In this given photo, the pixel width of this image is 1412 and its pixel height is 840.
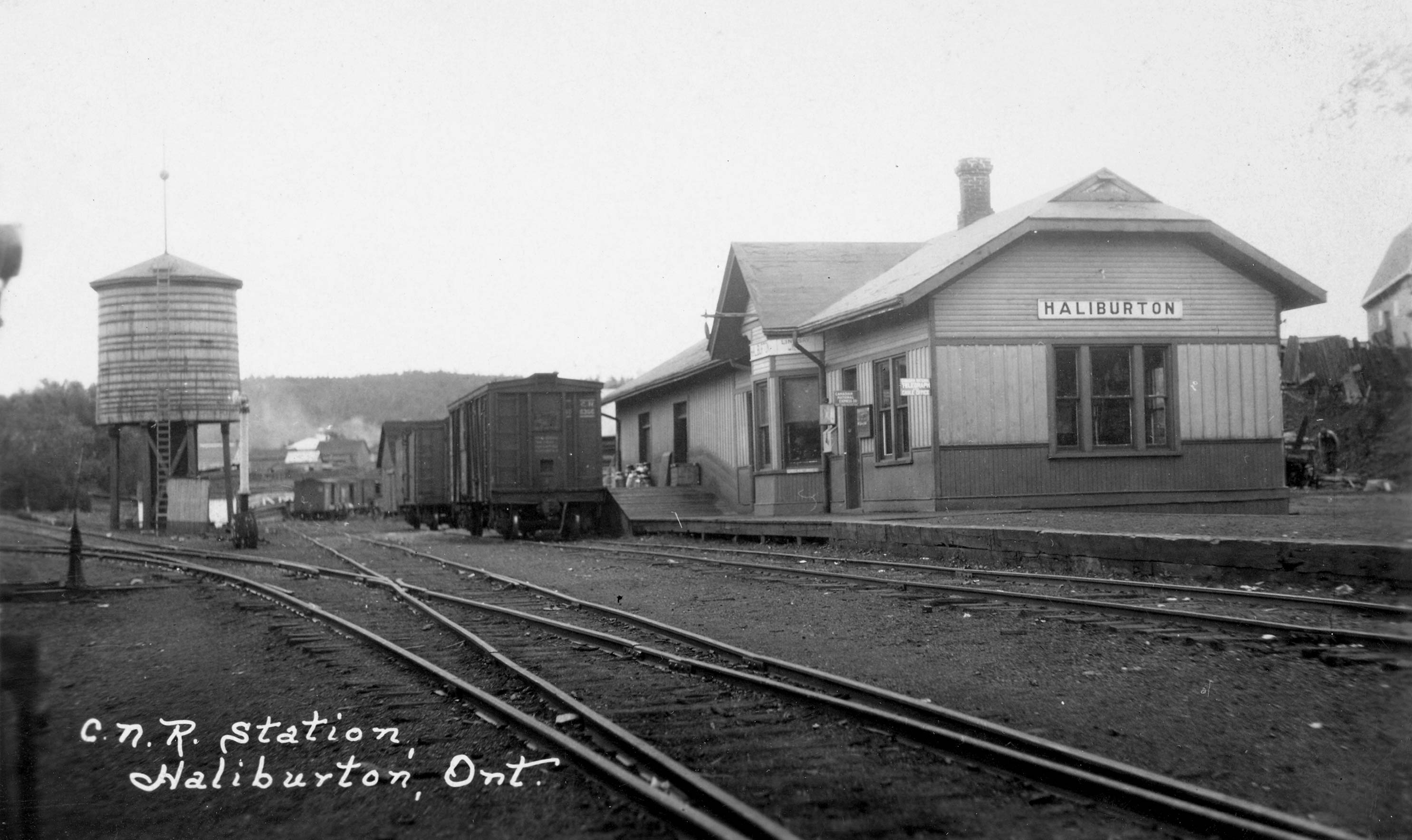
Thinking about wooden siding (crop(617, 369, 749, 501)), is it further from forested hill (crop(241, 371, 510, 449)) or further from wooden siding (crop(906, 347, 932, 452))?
forested hill (crop(241, 371, 510, 449))

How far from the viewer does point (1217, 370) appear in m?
18.7

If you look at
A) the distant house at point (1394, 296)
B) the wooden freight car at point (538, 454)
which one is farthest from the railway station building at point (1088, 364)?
the distant house at point (1394, 296)

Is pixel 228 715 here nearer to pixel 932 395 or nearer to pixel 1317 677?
pixel 1317 677

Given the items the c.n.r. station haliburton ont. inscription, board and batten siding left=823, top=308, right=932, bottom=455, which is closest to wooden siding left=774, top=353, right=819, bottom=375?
board and batten siding left=823, top=308, right=932, bottom=455

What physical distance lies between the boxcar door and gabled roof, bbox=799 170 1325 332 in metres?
6.42

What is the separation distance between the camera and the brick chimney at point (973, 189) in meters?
25.5

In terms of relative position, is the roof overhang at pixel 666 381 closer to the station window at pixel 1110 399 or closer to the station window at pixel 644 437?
the station window at pixel 644 437

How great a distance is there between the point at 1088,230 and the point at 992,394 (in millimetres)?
2928

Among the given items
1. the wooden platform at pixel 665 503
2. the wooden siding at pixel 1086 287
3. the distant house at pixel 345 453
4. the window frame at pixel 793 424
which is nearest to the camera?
the wooden siding at pixel 1086 287

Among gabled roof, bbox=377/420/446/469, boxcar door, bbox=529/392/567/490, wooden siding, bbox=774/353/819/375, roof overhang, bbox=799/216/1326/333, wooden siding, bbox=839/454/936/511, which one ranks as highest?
roof overhang, bbox=799/216/1326/333

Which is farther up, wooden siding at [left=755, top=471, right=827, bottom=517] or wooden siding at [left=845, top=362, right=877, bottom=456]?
wooden siding at [left=845, top=362, right=877, bottom=456]

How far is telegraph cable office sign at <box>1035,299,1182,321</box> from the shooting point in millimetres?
18359

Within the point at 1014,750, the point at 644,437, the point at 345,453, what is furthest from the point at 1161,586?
the point at 345,453

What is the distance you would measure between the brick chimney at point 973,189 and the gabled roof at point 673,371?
243 inches
